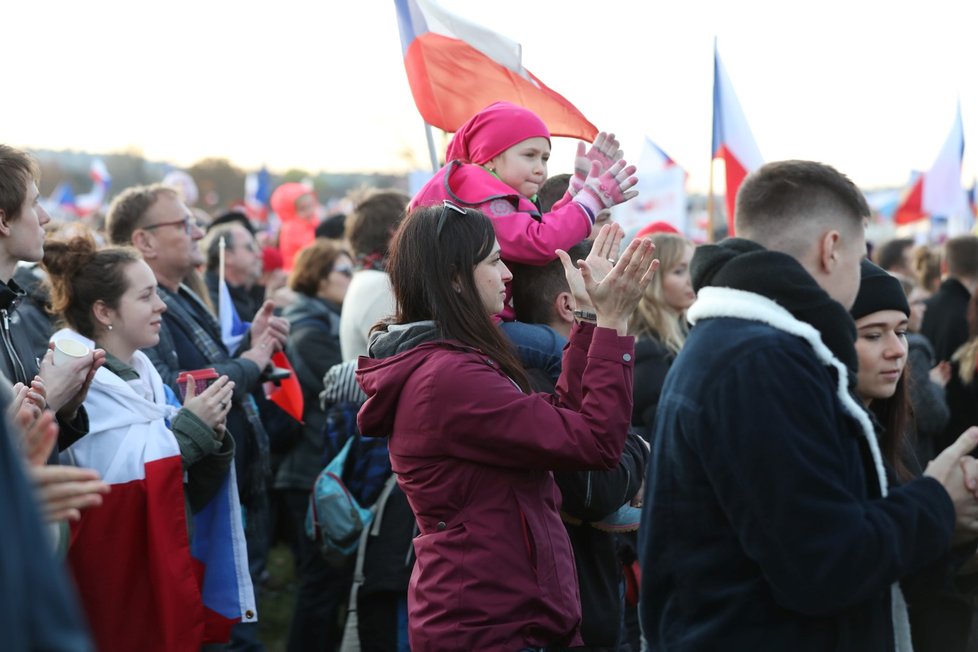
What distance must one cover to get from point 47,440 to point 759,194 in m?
1.79

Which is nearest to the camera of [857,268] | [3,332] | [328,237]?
[857,268]

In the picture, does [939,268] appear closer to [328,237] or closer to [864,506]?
[328,237]

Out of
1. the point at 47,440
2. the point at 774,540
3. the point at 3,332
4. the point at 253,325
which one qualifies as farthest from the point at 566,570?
the point at 253,325

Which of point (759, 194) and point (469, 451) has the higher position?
point (759, 194)

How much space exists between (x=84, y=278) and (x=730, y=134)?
3937 mm

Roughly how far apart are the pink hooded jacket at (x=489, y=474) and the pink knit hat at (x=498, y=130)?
1234mm

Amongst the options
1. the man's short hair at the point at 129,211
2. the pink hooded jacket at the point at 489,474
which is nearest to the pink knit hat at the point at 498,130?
the pink hooded jacket at the point at 489,474

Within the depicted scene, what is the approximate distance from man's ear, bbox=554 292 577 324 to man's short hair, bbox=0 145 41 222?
193 cm

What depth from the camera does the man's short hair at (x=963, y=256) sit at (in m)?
7.74

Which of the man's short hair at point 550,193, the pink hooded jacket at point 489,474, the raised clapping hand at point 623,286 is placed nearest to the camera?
the pink hooded jacket at point 489,474

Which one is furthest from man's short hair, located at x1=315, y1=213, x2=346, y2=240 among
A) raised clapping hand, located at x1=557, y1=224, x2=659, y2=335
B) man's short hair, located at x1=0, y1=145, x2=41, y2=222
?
raised clapping hand, located at x1=557, y1=224, x2=659, y2=335

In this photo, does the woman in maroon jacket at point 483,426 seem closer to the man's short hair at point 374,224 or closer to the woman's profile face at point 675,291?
the woman's profile face at point 675,291

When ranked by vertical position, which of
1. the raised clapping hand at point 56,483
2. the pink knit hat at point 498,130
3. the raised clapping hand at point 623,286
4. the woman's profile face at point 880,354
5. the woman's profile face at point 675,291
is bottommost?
the woman's profile face at point 675,291

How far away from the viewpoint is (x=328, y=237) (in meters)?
8.16
